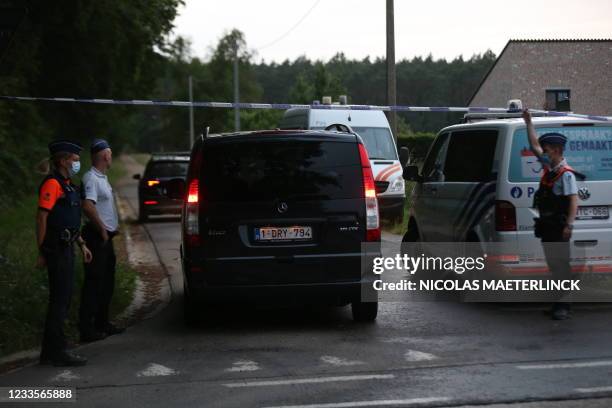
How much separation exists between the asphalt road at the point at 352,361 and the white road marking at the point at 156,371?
0.01 metres

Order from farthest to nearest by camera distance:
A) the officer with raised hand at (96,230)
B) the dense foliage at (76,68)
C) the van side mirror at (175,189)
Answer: the dense foliage at (76,68) < the van side mirror at (175,189) < the officer with raised hand at (96,230)

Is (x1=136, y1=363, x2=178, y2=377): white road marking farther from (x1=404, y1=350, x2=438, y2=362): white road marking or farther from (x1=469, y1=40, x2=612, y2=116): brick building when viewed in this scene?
(x1=469, y1=40, x2=612, y2=116): brick building

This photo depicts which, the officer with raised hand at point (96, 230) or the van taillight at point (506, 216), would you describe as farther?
the van taillight at point (506, 216)

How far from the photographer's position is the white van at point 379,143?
20922 mm

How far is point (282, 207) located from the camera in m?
8.77

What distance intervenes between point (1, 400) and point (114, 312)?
13.1ft

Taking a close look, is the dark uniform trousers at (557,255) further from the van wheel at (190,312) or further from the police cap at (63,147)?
the police cap at (63,147)

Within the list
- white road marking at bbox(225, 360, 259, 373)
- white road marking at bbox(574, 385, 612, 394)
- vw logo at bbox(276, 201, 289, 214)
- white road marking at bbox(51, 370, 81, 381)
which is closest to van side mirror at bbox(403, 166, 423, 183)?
vw logo at bbox(276, 201, 289, 214)

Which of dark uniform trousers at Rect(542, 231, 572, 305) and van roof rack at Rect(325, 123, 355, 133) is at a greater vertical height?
van roof rack at Rect(325, 123, 355, 133)

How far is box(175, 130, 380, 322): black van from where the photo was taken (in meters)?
8.71

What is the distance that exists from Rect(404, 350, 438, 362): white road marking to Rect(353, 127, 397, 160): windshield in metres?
13.9

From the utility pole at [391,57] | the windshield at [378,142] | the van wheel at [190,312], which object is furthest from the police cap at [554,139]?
the utility pole at [391,57]

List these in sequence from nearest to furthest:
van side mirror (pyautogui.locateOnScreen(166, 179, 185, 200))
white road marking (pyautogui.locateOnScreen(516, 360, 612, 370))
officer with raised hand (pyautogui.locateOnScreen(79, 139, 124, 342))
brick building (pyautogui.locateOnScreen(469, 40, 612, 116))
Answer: white road marking (pyautogui.locateOnScreen(516, 360, 612, 370)) → officer with raised hand (pyautogui.locateOnScreen(79, 139, 124, 342)) → van side mirror (pyautogui.locateOnScreen(166, 179, 185, 200)) → brick building (pyautogui.locateOnScreen(469, 40, 612, 116))

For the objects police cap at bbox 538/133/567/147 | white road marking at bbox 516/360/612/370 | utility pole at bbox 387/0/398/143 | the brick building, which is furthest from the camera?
utility pole at bbox 387/0/398/143
